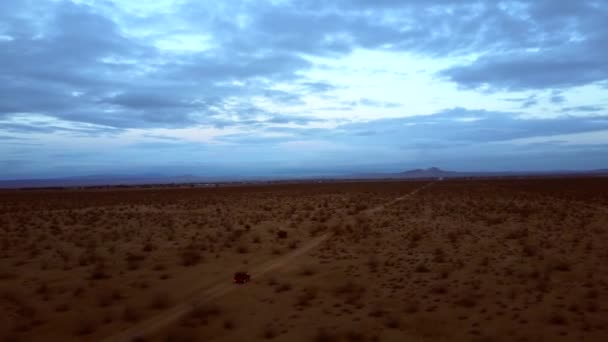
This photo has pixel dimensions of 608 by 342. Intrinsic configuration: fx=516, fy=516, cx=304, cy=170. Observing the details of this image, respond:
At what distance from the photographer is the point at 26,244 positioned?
19.8 metres

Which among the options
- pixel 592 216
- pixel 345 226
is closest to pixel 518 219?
pixel 592 216

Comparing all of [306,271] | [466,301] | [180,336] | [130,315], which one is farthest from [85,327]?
[466,301]

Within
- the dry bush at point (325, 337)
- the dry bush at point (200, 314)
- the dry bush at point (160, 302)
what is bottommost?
the dry bush at point (325, 337)

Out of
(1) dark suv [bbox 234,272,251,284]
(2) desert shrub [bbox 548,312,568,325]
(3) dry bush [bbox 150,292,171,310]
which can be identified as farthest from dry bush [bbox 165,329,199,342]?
(2) desert shrub [bbox 548,312,568,325]

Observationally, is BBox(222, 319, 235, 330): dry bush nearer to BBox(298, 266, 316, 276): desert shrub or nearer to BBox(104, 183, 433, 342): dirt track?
BBox(104, 183, 433, 342): dirt track

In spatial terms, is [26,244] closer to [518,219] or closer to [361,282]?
[361,282]

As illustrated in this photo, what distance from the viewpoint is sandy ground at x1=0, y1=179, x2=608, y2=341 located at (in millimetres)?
8766

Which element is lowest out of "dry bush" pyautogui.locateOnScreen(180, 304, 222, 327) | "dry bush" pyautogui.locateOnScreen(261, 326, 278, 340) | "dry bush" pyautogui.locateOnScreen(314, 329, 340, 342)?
"dry bush" pyautogui.locateOnScreen(261, 326, 278, 340)

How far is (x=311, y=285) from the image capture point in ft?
40.2

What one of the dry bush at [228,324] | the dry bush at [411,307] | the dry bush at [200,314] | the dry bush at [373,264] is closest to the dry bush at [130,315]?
the dry bush at [200,314]

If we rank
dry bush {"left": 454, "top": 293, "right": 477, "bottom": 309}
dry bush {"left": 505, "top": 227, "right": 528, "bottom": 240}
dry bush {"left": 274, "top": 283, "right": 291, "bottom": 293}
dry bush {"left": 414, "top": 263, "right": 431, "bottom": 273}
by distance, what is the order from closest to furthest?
dry bush {"left": 454, "top": 293, "right": 477, "bottom": 309} → dry bush {"left": 274, "top": 283, "right": 291, "bottom": 293} → dry bush {"left": 414, "top": 263, "right": 431, "bottom": 273} → dry bush {"left": 505, "top": 227, "right": 528, "bottom": 240}

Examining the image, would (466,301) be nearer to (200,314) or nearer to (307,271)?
(307,271)

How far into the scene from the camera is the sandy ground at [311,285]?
8.77m

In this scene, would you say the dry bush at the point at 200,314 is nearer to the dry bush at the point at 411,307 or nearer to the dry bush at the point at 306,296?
the dry bush at the point at 306,296
